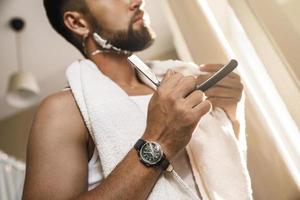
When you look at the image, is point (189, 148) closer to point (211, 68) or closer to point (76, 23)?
point (211, 68)

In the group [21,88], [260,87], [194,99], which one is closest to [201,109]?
[194,99]

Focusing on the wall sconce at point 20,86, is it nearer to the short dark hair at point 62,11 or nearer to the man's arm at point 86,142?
the short dark hair at point 62,11

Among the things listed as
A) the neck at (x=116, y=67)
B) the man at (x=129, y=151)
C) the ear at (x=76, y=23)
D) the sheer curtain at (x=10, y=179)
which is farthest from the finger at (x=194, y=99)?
the sheer curtain at (x=10, y=179)

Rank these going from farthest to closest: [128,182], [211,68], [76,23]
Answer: [76,23] → [211,68] → [128,182]

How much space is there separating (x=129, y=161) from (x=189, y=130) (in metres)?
0.11

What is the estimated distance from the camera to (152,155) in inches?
24.3

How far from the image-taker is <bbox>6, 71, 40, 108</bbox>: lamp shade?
2000 mm

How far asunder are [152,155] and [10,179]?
1.24 meters

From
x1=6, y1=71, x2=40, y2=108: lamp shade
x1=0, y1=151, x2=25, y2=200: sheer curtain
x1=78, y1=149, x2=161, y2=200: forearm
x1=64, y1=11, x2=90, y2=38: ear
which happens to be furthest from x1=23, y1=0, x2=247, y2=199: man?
x1=6, y1=71, x2=40, y2=108: lamp shade

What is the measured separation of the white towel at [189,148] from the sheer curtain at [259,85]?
3.0 inches

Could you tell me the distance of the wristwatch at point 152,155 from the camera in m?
0.62

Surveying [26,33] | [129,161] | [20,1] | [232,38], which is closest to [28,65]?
[26,33]

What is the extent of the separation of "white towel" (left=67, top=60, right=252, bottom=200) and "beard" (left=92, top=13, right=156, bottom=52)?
0.63 feet

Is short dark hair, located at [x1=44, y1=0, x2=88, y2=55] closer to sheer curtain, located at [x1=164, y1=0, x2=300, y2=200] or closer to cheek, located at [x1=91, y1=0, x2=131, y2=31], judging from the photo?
cheek, located at [x1=91, y1=0, x2=131, y2=31]
